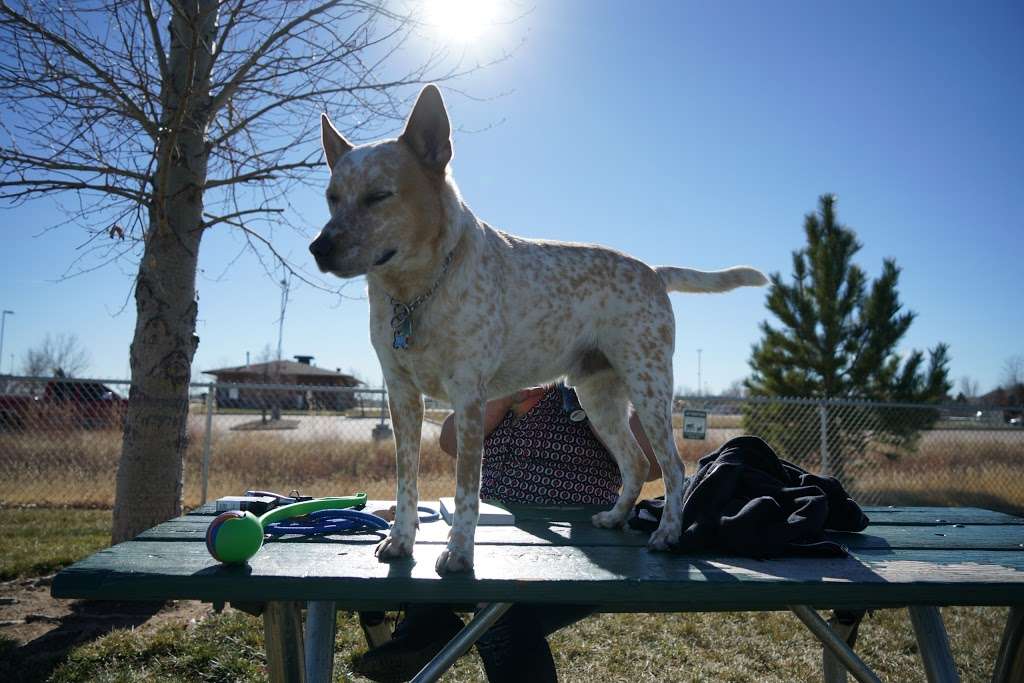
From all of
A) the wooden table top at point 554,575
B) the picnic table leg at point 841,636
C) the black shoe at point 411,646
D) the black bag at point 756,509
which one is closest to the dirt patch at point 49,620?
the wooden table top at point 554,575

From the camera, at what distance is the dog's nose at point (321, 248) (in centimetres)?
197

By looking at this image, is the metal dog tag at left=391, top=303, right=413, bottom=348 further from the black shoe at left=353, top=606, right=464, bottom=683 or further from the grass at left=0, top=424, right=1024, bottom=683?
the grass at left=0, top=424, right=1024, bottom=683

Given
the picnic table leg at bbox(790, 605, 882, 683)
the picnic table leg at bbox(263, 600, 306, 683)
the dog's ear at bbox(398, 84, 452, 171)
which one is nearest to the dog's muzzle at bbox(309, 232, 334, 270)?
the dog's ear at bbox(398, 84, 452, 171)

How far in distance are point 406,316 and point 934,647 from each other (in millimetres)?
2142

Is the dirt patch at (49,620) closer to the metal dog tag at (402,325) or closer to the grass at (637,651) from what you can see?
the grass at (637,651)

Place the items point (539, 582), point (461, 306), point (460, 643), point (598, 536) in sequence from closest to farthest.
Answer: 1. point (539, 582)
2. point (460, 643)
3. point (461, 306)
4. point (598, 536)

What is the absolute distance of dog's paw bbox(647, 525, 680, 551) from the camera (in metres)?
2.42

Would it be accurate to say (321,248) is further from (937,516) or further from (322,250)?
(937,516)

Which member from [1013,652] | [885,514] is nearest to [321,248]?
[1013,652]

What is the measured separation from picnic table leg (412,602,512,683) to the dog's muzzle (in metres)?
1.11

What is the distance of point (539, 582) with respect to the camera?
1846 mm

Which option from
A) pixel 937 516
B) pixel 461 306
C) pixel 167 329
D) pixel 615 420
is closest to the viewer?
pixel 461 306

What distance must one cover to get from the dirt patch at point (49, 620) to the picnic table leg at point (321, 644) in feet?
6.73

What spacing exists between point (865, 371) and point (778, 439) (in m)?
2.33
